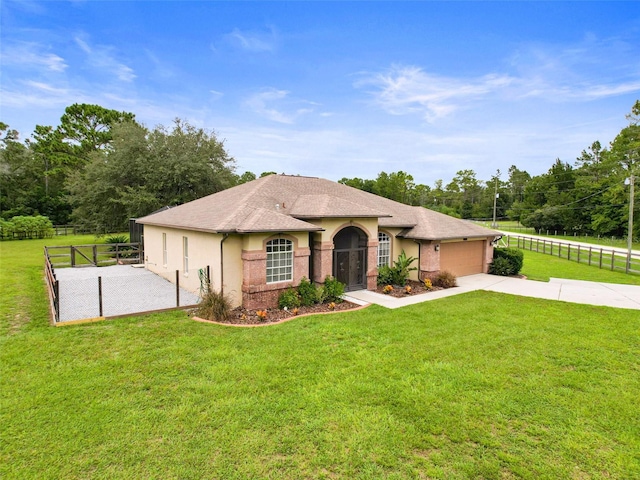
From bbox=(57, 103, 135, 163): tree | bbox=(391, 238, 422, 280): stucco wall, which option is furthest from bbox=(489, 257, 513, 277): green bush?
bbox=(57, 103, 135, 163): tree

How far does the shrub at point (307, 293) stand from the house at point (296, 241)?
253 millimetres

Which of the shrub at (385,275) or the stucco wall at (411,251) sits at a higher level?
the stucco wall at (411,251)

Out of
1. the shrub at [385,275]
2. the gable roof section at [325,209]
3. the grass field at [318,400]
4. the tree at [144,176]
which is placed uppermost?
the tree at [144,176]

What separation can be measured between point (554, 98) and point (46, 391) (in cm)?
2707

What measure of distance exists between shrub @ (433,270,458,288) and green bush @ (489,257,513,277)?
4.64 metres

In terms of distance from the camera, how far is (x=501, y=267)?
18609 mm

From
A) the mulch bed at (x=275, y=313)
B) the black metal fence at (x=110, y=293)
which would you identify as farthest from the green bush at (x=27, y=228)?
the mulch bed at (x=275, y=313)

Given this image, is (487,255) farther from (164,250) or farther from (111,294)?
(111,294)

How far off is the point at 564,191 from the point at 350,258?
205 ft

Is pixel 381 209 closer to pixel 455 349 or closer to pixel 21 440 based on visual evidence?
pixel 455 349

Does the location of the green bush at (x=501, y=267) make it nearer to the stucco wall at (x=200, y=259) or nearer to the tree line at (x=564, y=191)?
the stucco wall at (x=200, y=259)

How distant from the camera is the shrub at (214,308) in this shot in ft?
33.2

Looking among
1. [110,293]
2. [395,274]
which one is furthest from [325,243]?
[110,293]

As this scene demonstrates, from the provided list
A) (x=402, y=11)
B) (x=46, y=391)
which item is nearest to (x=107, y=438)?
(x=46, y=391)
